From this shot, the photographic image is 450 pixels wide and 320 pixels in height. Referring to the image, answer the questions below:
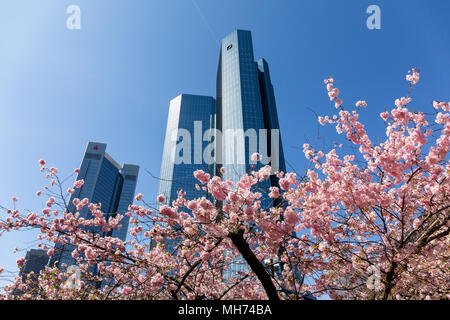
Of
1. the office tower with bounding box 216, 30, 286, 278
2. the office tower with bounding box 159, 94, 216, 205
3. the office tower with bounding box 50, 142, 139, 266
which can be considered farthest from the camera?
the office tower with bounding box 50, 142, 139, 266

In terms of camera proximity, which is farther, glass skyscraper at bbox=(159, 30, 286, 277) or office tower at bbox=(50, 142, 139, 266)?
office tower at bbox=(50, 142, 139, 266)

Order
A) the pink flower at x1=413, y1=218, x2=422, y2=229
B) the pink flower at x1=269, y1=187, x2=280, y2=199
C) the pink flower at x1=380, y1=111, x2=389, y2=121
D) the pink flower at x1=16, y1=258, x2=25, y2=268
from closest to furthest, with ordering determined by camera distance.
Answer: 1. the pink flower at x1=269, y1=187, x2=280, y2=199
2. the pink flower at x1=413, y1=218, x2=422, y2=229
3. the pink flower at x1=380, y1=111, x2=389, y2=121
4. the pink flower at x1=16, y1=258, x2=25, y2=268

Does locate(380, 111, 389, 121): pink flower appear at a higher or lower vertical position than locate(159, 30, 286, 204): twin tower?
lower

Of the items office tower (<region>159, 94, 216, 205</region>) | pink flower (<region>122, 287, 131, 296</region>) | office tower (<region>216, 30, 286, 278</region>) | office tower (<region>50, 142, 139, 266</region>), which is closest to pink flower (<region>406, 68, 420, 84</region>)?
pink flower (<region>122, 287, 131, 296</region>)

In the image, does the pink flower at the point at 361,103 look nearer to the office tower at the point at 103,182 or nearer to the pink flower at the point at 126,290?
the pink flower at the point at 126,290

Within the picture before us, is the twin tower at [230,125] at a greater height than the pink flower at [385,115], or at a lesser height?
greater

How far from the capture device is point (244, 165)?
86.3 meters

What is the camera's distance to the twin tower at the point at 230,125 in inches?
3688

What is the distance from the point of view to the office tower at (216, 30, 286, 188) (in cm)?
9262

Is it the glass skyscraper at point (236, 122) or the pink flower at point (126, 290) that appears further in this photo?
the glass skyscraper at point (236, 122)

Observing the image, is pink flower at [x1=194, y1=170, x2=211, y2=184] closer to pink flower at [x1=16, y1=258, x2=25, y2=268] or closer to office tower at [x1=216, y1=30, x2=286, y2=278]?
pink flower at [x1=16, y1=258, x2=25, y2=268]

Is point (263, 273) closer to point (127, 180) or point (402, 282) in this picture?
point (402, 282)

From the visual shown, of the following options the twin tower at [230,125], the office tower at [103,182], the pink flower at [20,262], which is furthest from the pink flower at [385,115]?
the office tower at [103,182]

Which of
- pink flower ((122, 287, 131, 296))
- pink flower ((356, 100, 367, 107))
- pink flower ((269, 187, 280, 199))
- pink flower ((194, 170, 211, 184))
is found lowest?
pink flower ((122, 287, 131, 296))
